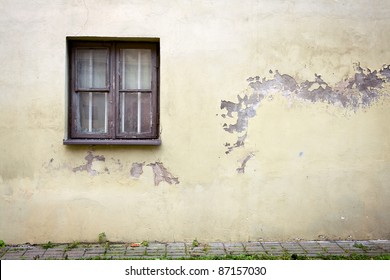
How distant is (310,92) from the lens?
6.71 meters

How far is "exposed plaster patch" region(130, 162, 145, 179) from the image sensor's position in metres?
6.62

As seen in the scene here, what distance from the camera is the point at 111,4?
21.4 feet

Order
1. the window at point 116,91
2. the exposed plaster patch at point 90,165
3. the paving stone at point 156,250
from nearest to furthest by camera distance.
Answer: the paving stone at point 156,250, the exposed plaster patch at point 90,165, the window at point 116,91

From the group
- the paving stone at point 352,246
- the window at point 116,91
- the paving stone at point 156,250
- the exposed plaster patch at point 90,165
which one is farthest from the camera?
the window at point 116,91

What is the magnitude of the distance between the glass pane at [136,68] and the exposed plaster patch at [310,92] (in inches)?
43.0

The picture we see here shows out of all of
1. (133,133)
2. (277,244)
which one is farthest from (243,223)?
(133,133)

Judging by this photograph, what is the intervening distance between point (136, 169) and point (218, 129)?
3.83ft

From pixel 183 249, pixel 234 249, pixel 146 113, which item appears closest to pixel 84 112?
pixel 146 113

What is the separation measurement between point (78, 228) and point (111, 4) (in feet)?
9.42

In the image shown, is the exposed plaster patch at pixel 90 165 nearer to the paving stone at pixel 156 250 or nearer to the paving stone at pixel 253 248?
the paving stone at pixel 156 250

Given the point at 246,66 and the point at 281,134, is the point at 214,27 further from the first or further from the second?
the point at 281,134

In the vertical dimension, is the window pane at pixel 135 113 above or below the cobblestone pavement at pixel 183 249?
above

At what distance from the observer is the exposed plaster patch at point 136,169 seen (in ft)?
21.7

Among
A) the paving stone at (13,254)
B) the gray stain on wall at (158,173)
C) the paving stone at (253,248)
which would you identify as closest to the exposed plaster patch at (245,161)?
the gray stain on wall at (158,173)
